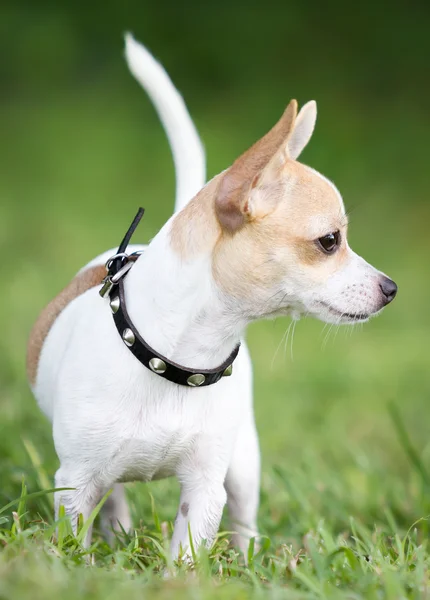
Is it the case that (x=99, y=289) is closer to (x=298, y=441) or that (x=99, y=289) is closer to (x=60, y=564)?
(x=60, y=564)

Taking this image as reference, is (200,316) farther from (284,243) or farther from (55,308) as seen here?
(55,308)

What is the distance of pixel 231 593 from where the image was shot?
2.37 meters

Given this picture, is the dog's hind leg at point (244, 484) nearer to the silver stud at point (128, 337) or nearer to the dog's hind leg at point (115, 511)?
the dog's hind leg at point (115, 511)

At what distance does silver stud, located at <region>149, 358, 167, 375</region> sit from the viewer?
280 centimetres

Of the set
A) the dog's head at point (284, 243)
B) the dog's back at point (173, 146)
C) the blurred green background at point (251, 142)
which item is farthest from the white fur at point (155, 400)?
the blurred green background at point (251, 142)

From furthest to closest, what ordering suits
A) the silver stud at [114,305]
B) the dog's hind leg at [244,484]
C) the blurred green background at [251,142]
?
the blurred green background at [251,142] → the dog's hind leg at [244,484] → the silver stud at [114,305]

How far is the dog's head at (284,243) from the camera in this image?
8.95 feet

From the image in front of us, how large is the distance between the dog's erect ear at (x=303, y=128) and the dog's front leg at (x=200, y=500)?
1.01 m

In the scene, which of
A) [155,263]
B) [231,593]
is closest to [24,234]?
[155,263]

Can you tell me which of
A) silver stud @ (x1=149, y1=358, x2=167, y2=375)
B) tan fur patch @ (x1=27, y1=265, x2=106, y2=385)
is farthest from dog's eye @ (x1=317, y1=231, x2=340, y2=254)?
tan fur patch @ (x1=27, y1=265, x2=106, y2=385)

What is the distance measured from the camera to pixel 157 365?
2.80 meters

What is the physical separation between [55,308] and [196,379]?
0.87m

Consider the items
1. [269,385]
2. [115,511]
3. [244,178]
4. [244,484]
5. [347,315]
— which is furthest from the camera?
[269,385]

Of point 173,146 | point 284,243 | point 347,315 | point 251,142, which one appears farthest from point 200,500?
point 251,142
